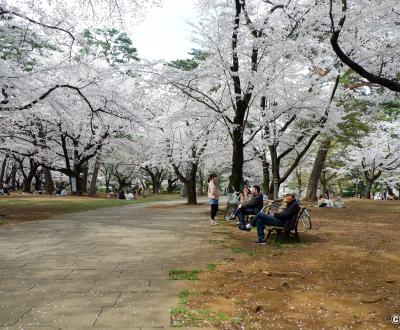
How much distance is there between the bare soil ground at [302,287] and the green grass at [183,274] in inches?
5.7

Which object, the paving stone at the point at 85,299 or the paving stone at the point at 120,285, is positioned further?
the paving stone at the point at 120,285

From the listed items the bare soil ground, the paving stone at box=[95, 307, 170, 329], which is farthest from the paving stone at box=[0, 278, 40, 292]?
the bare soil ground

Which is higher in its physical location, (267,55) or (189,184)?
(267,55)

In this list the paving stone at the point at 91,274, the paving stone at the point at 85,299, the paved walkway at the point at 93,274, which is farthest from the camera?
the paving stone at the point at 91,274

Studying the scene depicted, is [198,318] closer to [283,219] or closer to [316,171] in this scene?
[283,219]

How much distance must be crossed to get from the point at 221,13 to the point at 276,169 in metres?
7.23

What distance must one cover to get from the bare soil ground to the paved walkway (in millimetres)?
520

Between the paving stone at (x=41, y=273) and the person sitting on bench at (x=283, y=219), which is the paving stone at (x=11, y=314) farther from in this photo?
the person sitting on bench at (x=283, y=219)

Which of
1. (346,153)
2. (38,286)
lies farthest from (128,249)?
(346,153)

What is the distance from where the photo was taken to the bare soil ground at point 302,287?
4098 mm

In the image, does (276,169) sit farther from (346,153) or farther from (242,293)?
(346,153)

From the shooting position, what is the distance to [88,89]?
16344 mm

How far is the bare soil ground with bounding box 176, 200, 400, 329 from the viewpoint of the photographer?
13.4ft

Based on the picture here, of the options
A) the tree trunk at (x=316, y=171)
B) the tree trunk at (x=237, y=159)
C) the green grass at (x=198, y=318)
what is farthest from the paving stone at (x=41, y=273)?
the tree trunk at (x=316, y=171)
